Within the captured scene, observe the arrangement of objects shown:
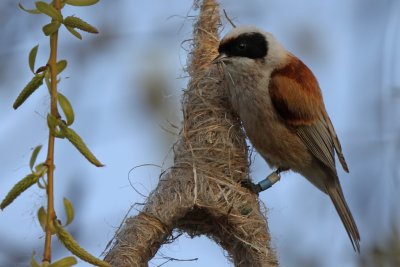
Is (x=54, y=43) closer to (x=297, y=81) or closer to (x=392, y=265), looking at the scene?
(x=392, y=265)

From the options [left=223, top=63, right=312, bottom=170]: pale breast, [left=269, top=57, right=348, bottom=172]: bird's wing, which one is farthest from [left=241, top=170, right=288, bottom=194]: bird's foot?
[left=269, top=57, right=348, bottom=172]: bird's wing

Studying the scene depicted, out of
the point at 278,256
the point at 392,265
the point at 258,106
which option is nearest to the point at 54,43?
the point at 392,265

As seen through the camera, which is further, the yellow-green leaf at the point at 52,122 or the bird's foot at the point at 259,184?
the bird's foot at the point at 259,184

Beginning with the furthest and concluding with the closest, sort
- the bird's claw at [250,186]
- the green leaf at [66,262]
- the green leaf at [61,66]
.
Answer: the bird's claw at [250,186], the green leaf at [61,66], the green leaf at [66,262]

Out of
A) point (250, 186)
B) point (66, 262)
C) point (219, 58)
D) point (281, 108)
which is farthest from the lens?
point (281, 108)

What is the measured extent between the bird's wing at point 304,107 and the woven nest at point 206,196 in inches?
11.5

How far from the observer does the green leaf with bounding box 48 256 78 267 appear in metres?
1.18

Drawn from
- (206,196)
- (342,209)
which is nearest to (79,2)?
(206,196)

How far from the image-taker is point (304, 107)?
3.71 m

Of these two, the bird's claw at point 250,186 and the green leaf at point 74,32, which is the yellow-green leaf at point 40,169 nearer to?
the green leaf at point 74,32

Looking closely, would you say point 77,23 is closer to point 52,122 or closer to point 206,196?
point 52,122

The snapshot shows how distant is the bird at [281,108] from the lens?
3.56 m

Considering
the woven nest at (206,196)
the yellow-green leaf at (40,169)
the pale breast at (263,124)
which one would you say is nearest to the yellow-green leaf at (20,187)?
the yellow-green leaf at (40,169)

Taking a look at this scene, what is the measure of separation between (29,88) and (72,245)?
294 millimetres
